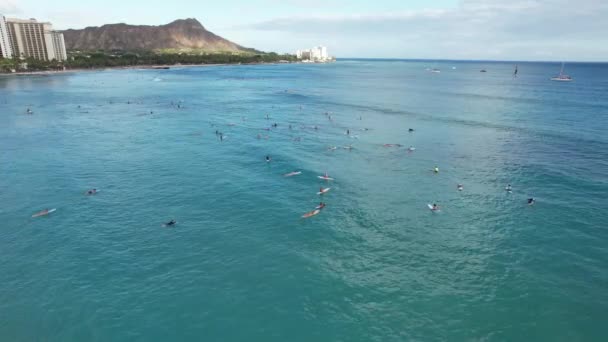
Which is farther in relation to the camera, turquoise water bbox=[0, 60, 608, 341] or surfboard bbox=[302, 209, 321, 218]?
surfboard bbox=[302, 209, 321, 218]

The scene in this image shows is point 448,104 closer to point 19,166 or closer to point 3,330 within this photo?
point 19,166

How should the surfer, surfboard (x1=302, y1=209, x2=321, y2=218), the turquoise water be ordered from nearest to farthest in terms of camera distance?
1. the turquoise water
2. surfboard (x1=302, y1=209, x2=321, y2=218)
3. the surfer

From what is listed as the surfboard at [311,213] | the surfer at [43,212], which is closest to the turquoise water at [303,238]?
the surfboard at [311,213]

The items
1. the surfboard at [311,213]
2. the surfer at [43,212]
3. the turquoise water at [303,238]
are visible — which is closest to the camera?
the turquoise water at [303,238]

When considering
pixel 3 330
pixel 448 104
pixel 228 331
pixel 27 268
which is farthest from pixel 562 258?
pixel 448 104

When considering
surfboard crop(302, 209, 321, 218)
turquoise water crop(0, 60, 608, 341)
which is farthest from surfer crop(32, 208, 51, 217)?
surfboard crop(302, 209, 321, 218)

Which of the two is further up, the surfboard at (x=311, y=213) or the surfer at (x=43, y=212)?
the surfboard at (x=311, y=213)

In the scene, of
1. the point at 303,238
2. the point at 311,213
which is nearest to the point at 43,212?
the point at 303,238

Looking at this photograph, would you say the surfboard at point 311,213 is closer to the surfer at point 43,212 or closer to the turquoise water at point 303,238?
the turquoise water at point 303,238

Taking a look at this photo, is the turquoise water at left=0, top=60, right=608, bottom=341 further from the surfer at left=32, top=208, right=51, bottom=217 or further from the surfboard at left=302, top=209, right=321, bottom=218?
the surfer at left=32, top=208, right=51, bottom=217
